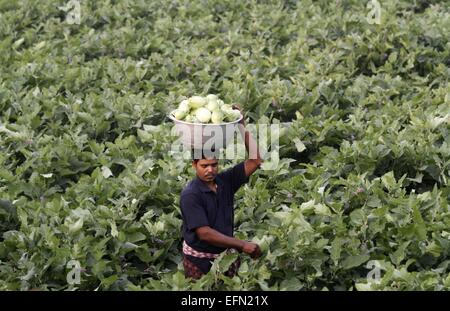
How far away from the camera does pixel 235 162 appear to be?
6.96 metres

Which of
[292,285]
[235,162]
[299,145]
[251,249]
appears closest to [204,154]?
[251,249]

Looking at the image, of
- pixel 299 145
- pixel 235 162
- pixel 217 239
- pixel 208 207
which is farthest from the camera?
pixel 299 145

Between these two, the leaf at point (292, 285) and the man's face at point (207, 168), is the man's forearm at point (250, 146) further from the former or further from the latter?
the leaf at point (292, 285)

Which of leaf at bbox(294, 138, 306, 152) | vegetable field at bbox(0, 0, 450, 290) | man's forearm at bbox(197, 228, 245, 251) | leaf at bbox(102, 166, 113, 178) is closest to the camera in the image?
man's forearm at bbox(197, 228, 245, 251)

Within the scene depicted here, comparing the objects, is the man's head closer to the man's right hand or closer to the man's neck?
the man's neck

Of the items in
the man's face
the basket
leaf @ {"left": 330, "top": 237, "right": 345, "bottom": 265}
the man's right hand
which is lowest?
leaf @ {"left": 330, "top": 237, "right": 345, "bottom": 265}

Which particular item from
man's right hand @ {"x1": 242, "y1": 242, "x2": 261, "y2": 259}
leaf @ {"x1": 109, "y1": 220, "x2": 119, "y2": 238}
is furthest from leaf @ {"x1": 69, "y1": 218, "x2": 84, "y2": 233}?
man's right hand @ {"x1": 242, "y1": 242, "x2": 261, "y2": 259}

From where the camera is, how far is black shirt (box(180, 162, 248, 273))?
5.04 meters

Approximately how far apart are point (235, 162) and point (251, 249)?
1.95m

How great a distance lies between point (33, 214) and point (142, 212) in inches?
32.6

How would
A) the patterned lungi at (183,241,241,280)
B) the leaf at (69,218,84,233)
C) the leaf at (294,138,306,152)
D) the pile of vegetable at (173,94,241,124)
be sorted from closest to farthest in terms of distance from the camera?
the pile of vegetable at (173,94,241,124) → the patterned lungi at (183,241,241,280) → the leaf at (69,218,84,233) → the leaf at (294,138,306,152)

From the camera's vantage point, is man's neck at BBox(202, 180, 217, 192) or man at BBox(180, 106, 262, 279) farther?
man's neck at BBox(202, 180, 217, 192)

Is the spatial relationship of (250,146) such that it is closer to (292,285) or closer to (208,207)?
(208,207)

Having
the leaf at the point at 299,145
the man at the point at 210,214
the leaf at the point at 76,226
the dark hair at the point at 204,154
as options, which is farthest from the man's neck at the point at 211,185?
the leaf at the point at 299,145
